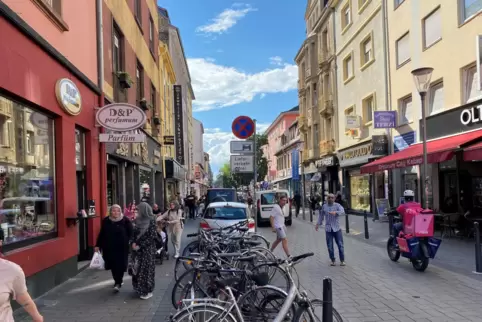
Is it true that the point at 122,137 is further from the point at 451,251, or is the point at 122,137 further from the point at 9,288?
the point at 451,251

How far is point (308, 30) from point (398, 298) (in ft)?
109

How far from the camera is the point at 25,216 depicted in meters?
6.96

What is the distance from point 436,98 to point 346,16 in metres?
12.3

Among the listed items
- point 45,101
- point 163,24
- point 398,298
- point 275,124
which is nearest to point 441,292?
point 398,298

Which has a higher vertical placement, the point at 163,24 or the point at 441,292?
the point at 163,24

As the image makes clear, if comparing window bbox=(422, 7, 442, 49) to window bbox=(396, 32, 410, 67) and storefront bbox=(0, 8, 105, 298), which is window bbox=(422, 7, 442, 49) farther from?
storefront bbox=(0, 8, 105, 298)

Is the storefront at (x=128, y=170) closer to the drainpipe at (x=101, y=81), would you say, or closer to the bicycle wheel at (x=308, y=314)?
the drainpipe at (x=101, y=81)

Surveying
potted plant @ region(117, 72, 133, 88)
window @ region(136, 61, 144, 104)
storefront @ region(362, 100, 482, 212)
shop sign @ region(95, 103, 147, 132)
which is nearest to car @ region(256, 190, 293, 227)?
storefront @ region(362, 100, 482, 212)

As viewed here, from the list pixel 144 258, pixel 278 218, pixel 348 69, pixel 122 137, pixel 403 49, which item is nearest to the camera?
pixel 144 258

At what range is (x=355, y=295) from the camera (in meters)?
6.81

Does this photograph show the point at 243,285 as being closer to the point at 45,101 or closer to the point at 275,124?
the point at 45,101

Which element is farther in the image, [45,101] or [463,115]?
[463,115]

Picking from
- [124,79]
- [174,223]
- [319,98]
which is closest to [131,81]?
[124,79]

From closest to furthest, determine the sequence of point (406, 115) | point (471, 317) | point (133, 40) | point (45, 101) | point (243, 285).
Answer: point (243, 285) → point (471, 317) → point (45, 101) → point (133, 40) → point (406, 115)
